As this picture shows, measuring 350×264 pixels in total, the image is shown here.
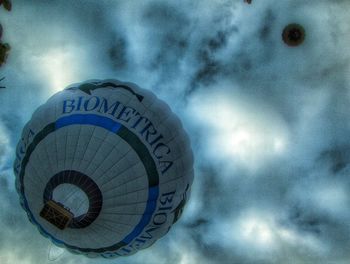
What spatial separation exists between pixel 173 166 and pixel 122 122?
4.33m

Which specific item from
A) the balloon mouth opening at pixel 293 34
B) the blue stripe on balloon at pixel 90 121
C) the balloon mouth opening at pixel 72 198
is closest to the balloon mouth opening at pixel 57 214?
the balloon mouth opening at pixel 72 198

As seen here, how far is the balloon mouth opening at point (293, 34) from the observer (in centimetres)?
3516

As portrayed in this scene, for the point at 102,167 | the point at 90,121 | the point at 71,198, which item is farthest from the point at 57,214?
the point at 90,121

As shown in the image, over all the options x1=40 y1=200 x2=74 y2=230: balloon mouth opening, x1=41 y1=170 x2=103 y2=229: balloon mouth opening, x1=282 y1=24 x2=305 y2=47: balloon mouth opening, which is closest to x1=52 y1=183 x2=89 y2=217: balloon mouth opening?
x1=41 y1=170 x2=103 y2=229: balloon mouth opening

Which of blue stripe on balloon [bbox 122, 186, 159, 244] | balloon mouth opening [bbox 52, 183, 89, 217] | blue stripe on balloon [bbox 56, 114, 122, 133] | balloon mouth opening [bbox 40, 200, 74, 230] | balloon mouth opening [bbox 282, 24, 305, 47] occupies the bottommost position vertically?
balloon mouth opening [bbox 40, 200, 74, 230]

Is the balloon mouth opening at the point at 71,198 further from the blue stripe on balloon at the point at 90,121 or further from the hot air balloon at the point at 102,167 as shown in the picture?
the blue stripe on balloon at the point at 90,121

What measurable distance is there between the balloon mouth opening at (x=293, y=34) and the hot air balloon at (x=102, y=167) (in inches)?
556

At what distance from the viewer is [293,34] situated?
117 ft

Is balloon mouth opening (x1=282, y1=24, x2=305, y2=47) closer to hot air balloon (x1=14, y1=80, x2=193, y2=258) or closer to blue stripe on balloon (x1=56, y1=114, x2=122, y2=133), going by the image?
hot air balloon (x1=14, y1=80, x2=193, y2=258)

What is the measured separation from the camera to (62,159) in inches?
947

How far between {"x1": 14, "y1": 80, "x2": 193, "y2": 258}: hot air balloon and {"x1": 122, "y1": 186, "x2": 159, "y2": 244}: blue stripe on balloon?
0.06 m

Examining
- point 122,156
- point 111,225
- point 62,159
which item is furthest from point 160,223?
point 62,159

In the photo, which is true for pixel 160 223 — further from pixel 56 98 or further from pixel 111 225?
pixel 56 98

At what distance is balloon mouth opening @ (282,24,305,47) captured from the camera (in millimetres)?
35156
